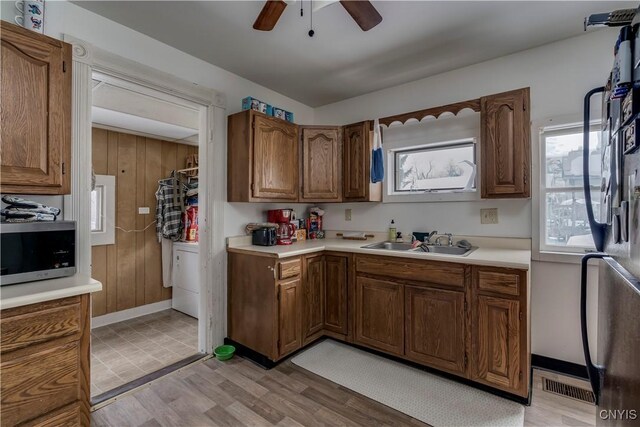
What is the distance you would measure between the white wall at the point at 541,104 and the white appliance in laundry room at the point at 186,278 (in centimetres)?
249

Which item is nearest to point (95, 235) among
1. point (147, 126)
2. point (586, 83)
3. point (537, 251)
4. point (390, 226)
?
point (147, 126)

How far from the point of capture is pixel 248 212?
112 inches

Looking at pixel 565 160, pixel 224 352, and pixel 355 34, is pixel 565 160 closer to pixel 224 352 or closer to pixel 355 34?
pixel 355 34

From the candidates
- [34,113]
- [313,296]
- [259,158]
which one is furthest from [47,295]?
[313,296]

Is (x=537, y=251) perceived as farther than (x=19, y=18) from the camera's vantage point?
Yes

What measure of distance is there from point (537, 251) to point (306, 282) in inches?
74.2

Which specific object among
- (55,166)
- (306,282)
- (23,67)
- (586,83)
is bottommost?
(306,282)

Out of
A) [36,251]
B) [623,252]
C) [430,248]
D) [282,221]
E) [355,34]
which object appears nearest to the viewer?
[623,252]

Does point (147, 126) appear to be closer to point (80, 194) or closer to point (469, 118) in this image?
point (80, 194)

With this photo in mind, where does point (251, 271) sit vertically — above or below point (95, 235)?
below

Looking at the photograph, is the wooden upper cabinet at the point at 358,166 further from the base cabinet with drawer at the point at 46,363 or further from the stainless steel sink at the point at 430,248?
the base cabinet with drawer at the point at 46,363

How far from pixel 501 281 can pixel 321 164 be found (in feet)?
6.25

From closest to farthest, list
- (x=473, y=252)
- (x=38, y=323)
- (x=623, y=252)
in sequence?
1. (x=623, y=252)
2. (x=38, y=323)
3. (x=473, y=252)

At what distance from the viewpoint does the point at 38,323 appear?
126cm
